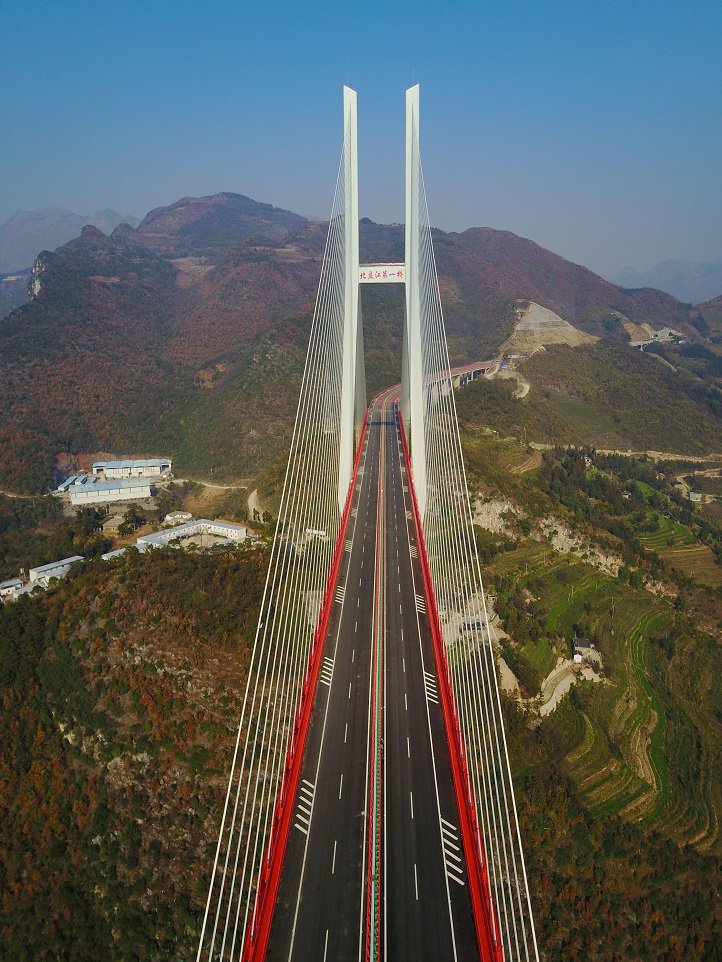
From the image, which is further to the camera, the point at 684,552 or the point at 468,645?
the point at 684,552

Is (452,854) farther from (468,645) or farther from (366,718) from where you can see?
(468,645)

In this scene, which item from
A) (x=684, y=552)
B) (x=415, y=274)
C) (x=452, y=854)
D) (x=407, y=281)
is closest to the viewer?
(x=452, y=854)

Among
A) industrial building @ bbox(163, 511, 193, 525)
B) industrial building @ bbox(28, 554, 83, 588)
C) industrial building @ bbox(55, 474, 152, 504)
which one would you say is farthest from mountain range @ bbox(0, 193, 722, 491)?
industrial building @ bbox(28, 554, 83, 588)

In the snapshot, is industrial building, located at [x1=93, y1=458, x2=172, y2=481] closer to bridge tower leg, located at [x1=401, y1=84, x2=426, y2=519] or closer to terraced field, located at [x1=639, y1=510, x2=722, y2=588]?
bridge tower leg, located at [x1=401, y1=84, x2=426, y2=519]

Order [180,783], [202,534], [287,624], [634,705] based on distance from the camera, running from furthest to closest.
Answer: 1. [202,534]
2. [634,705]
3. [180,783]
4. [287,624]

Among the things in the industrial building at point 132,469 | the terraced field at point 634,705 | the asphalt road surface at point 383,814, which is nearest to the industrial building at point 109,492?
the industrial building at point 132,469

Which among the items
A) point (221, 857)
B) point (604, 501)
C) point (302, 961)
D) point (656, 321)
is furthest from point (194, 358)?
point (656, 321)

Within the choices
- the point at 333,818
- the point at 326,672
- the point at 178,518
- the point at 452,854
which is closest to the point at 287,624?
the point at 326,672

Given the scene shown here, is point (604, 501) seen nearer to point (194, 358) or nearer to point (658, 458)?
point (658, 458)

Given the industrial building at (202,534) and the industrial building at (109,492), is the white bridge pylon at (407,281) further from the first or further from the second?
the industrial building at (109,492)
